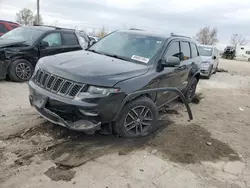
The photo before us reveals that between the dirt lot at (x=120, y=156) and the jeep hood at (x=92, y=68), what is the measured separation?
107 cm

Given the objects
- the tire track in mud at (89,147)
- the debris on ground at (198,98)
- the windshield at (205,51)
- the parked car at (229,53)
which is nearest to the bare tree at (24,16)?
the parked car at (229,53)

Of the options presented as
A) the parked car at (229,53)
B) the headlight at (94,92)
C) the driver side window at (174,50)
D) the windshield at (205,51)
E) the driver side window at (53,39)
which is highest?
the driver side window at (174,50)

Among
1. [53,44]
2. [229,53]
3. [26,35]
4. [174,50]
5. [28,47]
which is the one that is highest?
[174,50]

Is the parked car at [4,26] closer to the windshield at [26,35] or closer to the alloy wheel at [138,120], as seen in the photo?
the windshield at [26,35]

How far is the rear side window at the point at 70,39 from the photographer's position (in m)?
8.44

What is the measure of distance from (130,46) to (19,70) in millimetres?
4192

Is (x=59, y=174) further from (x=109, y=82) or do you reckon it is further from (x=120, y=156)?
(x=109, y=82)

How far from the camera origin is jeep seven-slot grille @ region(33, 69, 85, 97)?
3428 mm

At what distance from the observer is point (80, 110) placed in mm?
3373

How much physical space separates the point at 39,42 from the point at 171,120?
489 centimetres

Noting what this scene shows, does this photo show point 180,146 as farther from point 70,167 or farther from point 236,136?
point 70,167

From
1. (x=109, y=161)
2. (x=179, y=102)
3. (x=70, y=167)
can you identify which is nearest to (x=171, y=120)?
(x=179, y=102)

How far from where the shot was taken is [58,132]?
412cm

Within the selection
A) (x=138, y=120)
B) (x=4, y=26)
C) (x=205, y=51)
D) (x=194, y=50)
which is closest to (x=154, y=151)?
(x=138, y=120)
